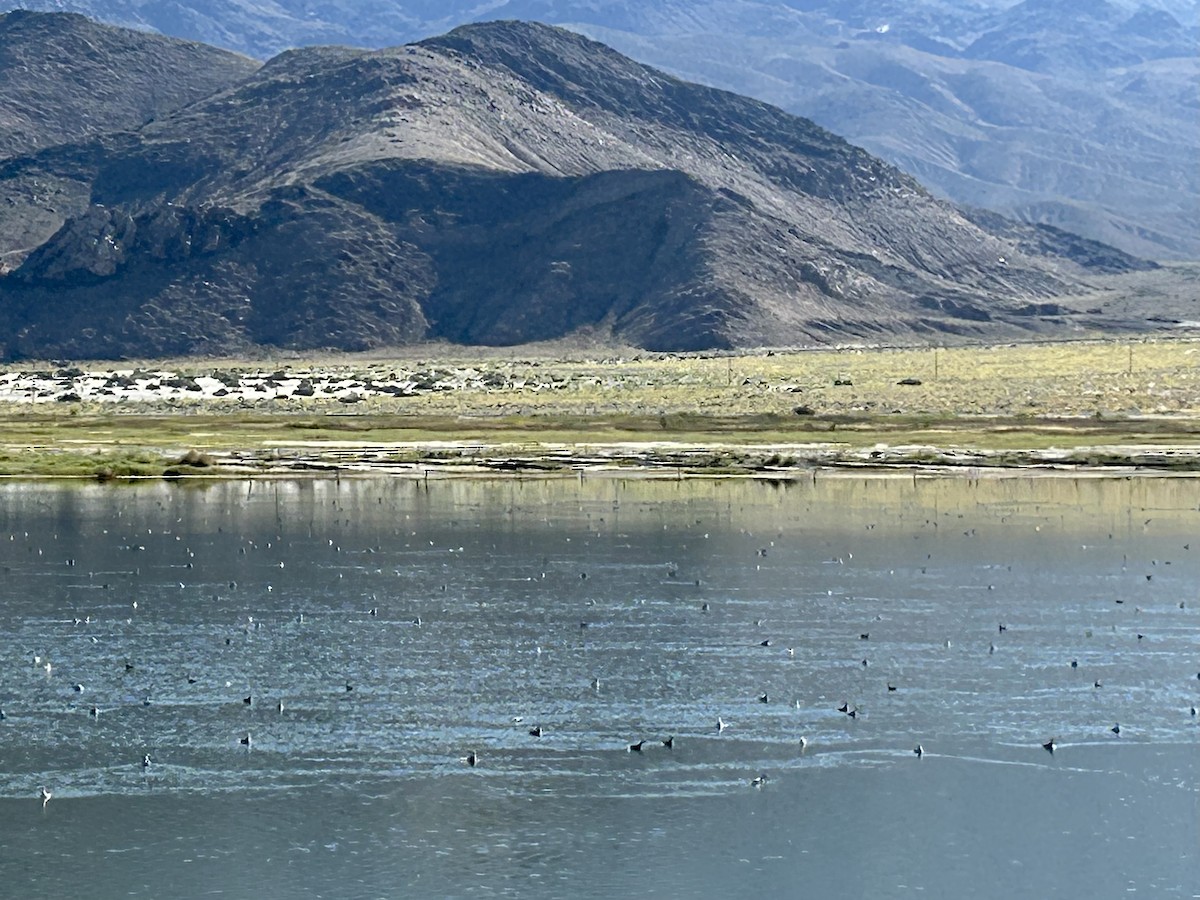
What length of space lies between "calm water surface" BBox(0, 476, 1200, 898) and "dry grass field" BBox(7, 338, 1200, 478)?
70.2ft

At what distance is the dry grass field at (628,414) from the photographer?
83812 mm

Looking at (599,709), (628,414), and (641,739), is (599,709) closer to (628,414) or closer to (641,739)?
(641,739)

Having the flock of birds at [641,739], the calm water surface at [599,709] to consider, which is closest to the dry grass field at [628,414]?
the calm water surface at [599,709]

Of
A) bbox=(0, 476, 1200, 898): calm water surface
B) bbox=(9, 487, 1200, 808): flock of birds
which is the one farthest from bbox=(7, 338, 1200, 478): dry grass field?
bbox=(9, 487, 1200, 808): flock of birds

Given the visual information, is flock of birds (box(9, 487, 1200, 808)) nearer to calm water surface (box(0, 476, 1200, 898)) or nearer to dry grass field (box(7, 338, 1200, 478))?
calm water surface (box(0, 476, 1200, 898))

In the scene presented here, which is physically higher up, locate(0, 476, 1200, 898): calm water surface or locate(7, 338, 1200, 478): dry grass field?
locate(7, 338, 1200, 478): dry grass field

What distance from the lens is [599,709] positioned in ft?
119

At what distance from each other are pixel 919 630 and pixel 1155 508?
90.7 feet

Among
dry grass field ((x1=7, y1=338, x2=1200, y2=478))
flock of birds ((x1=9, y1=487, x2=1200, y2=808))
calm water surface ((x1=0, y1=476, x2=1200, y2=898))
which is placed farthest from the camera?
dry grass field ((x1=7, y1=338, x2=1200, y2=478))

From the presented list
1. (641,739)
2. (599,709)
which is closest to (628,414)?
(599,709)

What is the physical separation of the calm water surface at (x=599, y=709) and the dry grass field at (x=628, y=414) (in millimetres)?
21382

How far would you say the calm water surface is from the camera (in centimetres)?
2794

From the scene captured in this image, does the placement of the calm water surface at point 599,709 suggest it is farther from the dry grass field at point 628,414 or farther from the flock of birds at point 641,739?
the dry grass field at point 628,414

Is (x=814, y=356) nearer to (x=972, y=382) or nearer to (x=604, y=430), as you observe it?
(x=972, y=382)
